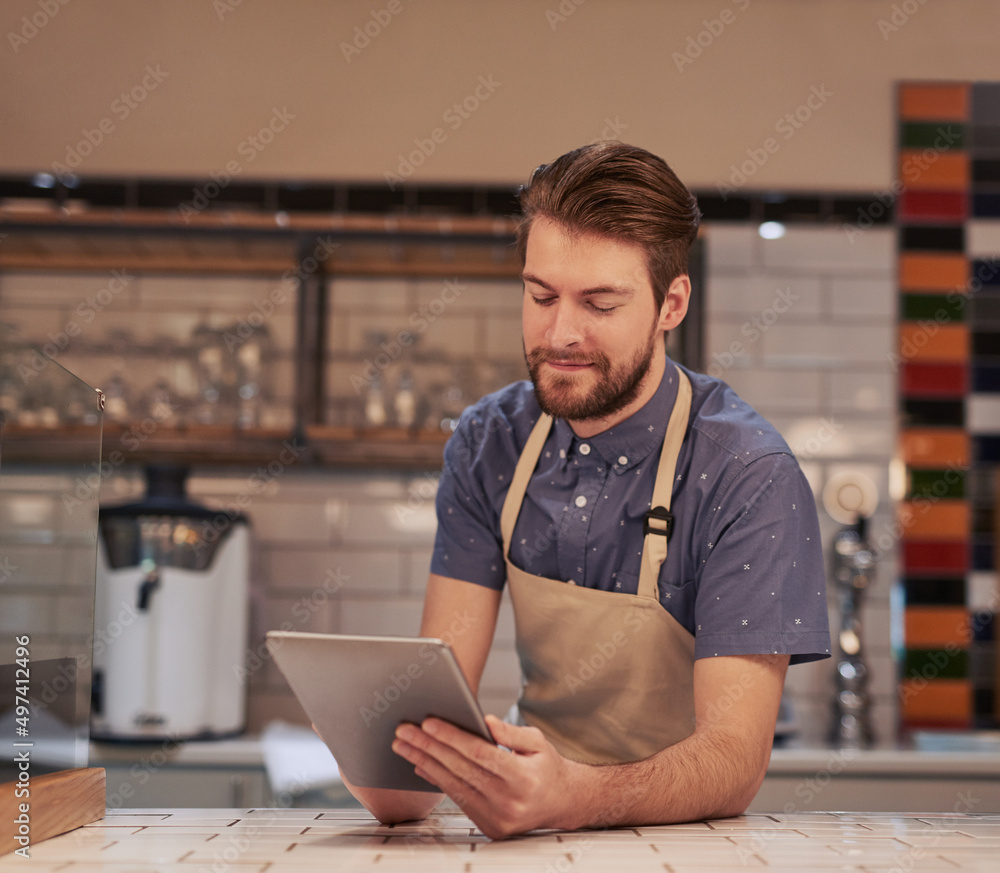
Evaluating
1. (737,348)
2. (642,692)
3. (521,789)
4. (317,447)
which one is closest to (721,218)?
(737,348)

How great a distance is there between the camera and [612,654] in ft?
4.53

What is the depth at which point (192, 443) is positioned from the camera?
2.58m

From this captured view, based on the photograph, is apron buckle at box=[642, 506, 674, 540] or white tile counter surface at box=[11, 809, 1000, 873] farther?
apron buckle at box=[642, 506, 674, 540]

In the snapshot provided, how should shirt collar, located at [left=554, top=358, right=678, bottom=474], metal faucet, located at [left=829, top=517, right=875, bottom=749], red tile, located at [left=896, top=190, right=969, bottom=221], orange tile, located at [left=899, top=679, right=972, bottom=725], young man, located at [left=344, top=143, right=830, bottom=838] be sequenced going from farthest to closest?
red tile, located at [left=896, top=190, right=969, bottom=221], orange tile, located at [left=899, top=679, right=972, bottom=725], metal faucet, located at [left=829, top=517, right=875, bottom=749], shirt collar, located at [left=554, top=358, right=678, bottom=474], young man, located at [left=344, top=143, right=830, bottom=838]

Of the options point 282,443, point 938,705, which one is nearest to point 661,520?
point 282,443

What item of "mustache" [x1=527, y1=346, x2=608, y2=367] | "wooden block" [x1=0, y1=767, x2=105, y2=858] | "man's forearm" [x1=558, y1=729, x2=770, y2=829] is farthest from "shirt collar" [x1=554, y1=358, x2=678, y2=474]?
"wooden block" [x1=0, y1=767, x2=105, y2=858]

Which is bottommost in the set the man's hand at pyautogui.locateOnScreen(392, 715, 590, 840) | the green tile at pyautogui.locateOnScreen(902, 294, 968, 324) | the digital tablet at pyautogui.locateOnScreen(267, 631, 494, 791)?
the man's hand at pyautogui.locateOnScreen(392, 715, 590, 840)

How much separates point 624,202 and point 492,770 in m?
0.75

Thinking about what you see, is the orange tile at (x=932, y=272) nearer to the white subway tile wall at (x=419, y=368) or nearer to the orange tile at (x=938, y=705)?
the white subway tile wall at (x=419, y=368)

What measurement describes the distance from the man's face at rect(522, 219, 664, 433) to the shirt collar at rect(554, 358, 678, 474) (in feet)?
0.22

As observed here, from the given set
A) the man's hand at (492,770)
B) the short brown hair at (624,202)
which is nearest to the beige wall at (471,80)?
the short brown hair at (624,202)

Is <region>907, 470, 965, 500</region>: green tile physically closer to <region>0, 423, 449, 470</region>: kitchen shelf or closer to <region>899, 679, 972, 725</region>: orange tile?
<region>899, 679, 972, 725</region>: orange tile

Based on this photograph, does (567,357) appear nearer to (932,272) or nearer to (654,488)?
(654,488)

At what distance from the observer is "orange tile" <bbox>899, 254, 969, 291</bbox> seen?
2.83m
